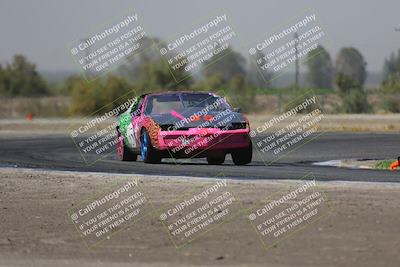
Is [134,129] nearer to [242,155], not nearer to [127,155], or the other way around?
[127,155]

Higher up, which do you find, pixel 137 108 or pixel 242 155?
pixel 137 108

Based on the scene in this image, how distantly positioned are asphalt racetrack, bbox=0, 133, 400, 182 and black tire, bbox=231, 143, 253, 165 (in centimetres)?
22

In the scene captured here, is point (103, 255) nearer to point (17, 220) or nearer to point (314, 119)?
point (17, 220)

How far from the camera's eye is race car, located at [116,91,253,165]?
822 inches

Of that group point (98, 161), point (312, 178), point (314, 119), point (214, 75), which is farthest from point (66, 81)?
point (312, 178)

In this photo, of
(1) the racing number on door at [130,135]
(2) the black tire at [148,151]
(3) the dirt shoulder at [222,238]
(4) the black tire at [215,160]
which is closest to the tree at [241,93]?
(4) the black tire at [215,160]

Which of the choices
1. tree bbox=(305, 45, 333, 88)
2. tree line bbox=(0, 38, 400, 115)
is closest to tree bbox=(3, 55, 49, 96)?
tree line bbox=(0, 38, 400, 115)

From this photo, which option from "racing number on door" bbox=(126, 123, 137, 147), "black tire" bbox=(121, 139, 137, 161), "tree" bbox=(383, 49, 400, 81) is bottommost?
"tree" bbox=(383, 49, 400, 81)

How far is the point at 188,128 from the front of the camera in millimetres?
20844

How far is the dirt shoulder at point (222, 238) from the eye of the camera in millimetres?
10672

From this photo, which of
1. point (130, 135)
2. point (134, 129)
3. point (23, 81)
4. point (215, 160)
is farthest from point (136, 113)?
point (23, 81)

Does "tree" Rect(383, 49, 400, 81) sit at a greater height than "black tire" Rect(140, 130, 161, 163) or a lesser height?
lesser

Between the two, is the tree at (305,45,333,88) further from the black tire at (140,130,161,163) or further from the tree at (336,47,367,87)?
the black tire at (140,130,161,163)

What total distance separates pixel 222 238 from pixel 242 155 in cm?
1016
